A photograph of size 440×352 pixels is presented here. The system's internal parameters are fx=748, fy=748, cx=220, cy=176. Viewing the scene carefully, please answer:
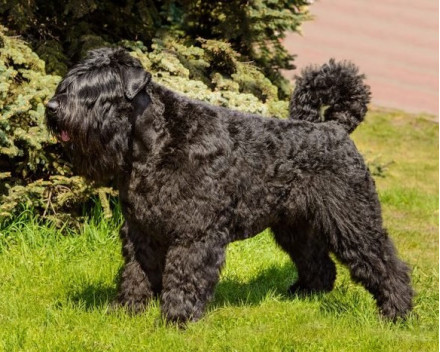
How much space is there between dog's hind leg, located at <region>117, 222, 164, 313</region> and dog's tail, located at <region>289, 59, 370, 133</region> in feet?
4.74

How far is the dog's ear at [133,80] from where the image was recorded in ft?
13.4

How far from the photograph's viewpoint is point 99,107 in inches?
160

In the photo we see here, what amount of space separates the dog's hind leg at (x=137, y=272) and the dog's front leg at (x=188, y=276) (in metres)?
0.26

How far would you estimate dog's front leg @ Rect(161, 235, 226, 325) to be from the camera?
14.1 feet

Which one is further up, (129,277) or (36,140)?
(36,140)

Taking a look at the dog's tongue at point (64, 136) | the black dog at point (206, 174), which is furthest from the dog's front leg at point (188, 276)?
the dog's tongue at point (64, 136)

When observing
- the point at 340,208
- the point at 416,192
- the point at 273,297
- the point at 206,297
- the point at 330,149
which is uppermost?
the point at 330,149

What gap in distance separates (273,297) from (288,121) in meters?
1.24

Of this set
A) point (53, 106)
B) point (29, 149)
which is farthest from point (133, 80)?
point (29, 149)

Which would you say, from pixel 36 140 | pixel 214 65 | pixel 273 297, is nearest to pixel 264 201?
pixel 273 297

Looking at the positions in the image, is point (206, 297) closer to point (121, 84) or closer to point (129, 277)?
point (129, 277)

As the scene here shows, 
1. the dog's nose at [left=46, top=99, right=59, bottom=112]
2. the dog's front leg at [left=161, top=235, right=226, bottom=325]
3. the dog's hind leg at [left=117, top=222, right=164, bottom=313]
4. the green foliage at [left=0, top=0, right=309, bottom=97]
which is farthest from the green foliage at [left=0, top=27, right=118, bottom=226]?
the dog's front leg at [left=161, top=235, right=226, bottom=325]

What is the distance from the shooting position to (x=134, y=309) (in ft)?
15.0

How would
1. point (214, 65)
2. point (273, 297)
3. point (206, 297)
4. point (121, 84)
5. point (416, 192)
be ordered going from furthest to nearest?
point (416, 192)
point (214, 65)
point (273, 297)
point (206, 297)
point (121, 84)
